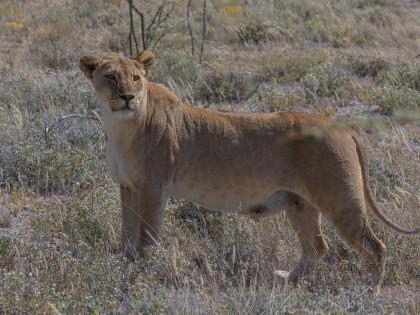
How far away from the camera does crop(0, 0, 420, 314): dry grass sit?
541 cm

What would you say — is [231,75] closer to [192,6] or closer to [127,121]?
[127,121]

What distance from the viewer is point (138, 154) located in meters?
6.11

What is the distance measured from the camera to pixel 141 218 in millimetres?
6051

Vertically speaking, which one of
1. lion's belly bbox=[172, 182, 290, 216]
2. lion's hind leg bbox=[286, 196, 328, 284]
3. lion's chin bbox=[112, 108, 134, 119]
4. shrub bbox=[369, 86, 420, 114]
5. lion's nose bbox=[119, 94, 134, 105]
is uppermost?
lion's nose bbox=[119, 94, 134, 105]

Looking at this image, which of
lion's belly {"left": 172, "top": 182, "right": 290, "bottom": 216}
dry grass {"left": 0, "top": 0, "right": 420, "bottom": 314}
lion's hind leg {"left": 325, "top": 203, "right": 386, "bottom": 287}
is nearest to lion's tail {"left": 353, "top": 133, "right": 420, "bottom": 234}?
lion's hind leg {"left": 325, "top": 203, "right": 386, "bottom": 287}

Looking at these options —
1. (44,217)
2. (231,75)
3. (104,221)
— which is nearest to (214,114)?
(104,221)

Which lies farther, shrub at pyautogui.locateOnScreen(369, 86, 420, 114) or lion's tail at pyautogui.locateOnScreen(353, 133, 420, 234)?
shrub at pyautogui.locateOnScreen(369, 86, 420, 114)

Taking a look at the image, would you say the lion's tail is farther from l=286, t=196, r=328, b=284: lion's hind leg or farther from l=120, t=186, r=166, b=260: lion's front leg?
l=120, t=186, r=166, b=260: lion's front leg

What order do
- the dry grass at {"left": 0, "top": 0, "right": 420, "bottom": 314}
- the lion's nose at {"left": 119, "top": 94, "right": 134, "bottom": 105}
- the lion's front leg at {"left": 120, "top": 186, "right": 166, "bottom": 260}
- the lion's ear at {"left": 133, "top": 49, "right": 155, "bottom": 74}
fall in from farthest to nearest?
the lion's ear at {"left": 133, "top": 49, "right": 155, "bottom": 74} → the lion's front leg at {"left": 120, "top": 186, "right": 166, "bottom": 260} → the lion's nose at {"left": 119, "top": 94, "right": 134, "bottom": 105} → the dry grass at {"left": 0, "top": 0, "right": 420, "bottom": 314}

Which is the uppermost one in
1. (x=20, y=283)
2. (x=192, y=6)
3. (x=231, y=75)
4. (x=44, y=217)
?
(x=20, y=283)

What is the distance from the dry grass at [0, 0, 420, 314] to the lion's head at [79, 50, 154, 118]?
96 cm

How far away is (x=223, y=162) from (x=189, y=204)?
1289mm

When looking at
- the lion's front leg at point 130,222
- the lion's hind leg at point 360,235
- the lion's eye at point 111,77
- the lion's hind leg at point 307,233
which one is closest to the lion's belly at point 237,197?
the lion's hind leg at point 307,233

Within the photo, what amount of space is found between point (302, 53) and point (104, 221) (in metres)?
9.75
